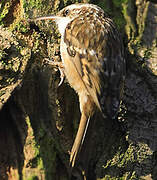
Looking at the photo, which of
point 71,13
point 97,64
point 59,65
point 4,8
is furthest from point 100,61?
point 4,8

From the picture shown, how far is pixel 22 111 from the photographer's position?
190cm

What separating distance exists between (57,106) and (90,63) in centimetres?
33

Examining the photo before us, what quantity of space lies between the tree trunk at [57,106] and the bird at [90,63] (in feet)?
0.20

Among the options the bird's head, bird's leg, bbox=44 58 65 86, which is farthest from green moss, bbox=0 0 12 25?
bird's leg, bbox=44 58 65 86

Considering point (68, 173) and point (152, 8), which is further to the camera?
point (68, 173)

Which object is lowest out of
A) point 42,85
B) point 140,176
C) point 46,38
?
point 140,176

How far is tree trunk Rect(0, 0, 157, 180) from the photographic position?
1833 mm

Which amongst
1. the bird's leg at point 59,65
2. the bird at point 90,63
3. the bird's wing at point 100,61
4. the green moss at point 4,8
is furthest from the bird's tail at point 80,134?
the green moss at point 4,8

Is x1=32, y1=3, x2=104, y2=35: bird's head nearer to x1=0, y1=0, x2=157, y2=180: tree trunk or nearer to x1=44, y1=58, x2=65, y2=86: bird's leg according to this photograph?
x1=0, y1=0, x2=157, y2=180: tree trunk

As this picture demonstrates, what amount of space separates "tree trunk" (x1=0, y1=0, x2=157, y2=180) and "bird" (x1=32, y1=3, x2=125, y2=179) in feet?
0.20

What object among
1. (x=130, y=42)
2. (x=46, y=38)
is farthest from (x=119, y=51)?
(x=46, y=38)

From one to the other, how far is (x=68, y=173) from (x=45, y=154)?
0.21 metres

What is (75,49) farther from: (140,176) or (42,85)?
(140,176)

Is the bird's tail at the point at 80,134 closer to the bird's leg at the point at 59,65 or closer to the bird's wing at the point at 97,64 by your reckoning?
the bird's wing at the point at 97,64
